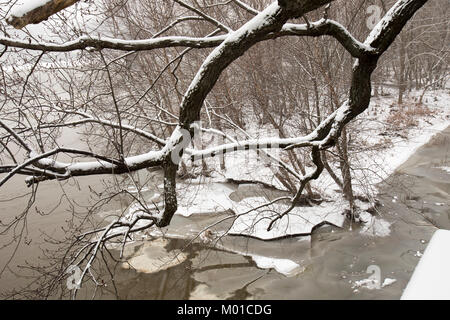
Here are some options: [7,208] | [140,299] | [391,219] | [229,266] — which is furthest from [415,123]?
[7,208]

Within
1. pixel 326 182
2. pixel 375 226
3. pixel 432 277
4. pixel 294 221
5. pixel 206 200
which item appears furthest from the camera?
pixel 206 200

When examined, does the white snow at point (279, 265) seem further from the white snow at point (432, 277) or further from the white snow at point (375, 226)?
the white snow at point (432, 277)

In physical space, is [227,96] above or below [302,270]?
above

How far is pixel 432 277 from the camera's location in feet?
7.83

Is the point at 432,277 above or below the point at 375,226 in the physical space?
above

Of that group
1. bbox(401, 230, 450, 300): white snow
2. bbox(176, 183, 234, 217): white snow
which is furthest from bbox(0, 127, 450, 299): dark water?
bbox(401, 230, 450, 300): white snow

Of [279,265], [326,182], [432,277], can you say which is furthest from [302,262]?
[432,277]

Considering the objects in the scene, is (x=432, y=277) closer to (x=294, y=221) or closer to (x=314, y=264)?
(x=314, y=264)

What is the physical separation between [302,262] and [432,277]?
6.20m

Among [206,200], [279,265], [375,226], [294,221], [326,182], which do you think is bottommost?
[279,265]

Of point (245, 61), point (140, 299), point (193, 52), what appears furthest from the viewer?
point (193, 52)

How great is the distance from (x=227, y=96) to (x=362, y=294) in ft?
25.3

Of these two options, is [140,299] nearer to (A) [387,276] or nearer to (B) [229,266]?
(B) [229,266]

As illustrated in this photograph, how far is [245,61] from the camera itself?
1110 cm
